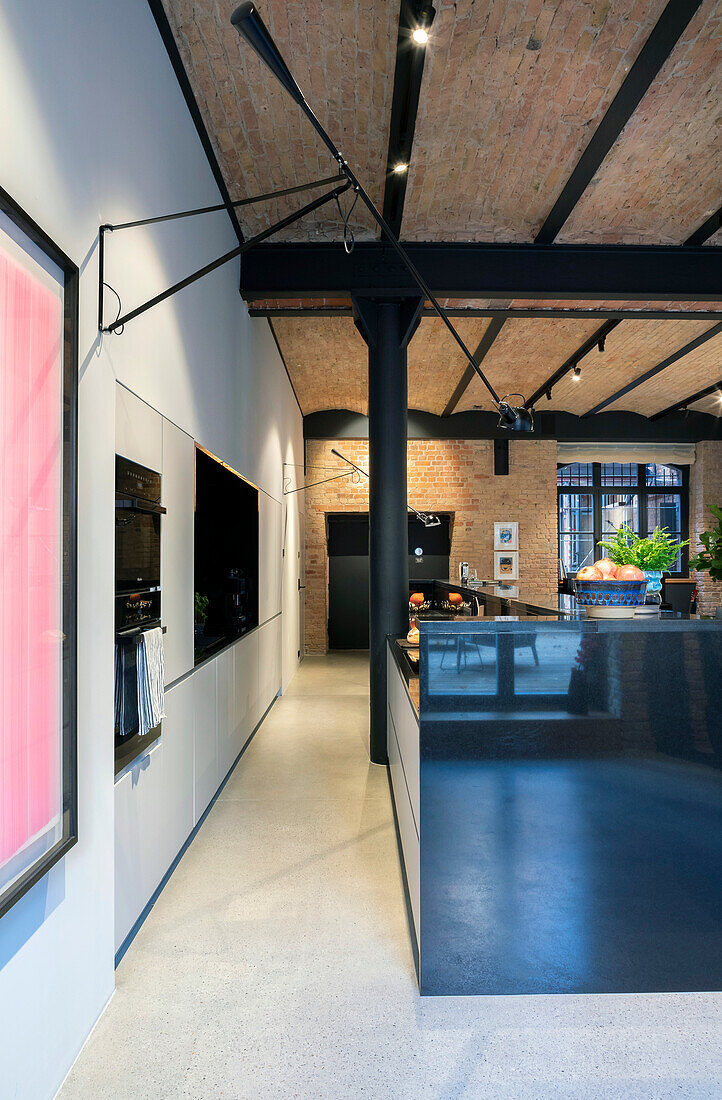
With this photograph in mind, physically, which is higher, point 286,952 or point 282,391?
point 282,391

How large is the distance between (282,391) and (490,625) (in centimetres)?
511

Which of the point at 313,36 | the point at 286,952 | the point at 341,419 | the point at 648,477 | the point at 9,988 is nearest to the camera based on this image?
the point at 9,988

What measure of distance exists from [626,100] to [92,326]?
2.57 metres

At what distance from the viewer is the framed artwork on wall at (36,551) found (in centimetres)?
133

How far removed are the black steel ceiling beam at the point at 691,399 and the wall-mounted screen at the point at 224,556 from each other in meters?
6.07

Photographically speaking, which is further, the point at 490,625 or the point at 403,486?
the point at 403,486

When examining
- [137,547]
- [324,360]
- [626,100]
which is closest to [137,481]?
[137,547]

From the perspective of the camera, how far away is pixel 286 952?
7.26 feet

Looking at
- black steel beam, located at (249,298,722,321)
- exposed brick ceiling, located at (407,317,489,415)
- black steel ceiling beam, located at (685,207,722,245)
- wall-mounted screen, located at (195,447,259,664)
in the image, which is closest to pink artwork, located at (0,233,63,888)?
wall-mounted screen, located at (195,447,259,664)

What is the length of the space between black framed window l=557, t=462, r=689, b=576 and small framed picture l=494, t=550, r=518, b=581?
3.76ft

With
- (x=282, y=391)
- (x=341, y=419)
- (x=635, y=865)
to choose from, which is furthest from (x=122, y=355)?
(x=341, y=419)

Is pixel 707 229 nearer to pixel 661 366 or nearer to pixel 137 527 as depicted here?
pixel 661 366

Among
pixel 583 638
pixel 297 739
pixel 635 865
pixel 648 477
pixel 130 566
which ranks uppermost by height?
pixel 648 477

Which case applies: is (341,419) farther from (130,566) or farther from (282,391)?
(130,566)
